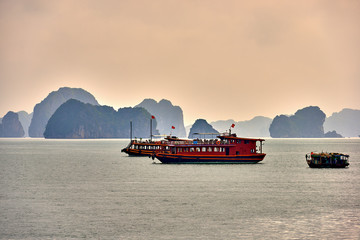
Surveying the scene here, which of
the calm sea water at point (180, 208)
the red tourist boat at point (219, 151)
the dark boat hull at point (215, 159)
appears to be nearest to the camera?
the calm sea water at point (180, 208)

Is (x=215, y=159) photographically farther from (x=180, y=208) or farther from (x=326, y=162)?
(x=180, y=208)

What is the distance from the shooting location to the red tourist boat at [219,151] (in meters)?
91.2

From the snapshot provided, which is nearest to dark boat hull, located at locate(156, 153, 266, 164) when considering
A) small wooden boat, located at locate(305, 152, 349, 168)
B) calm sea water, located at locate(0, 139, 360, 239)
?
small wooden boat, located at locate(305, 152, 349, 168)

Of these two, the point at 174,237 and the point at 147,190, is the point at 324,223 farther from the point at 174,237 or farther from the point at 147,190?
the point at 147,190

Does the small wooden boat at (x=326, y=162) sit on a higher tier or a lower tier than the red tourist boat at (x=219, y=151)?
lower

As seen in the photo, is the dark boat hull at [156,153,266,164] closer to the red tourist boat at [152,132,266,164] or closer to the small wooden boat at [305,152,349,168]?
the red tourist boat at [152,132,266,164]

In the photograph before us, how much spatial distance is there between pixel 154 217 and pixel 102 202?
10.2 meters

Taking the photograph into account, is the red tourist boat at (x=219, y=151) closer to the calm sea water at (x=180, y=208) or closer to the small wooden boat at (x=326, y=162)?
the small wooden boat at (x=326, y=162)

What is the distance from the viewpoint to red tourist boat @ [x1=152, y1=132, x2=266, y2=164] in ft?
299

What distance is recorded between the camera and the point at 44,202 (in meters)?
47.7

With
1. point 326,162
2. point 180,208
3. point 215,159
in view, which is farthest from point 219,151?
point 180,208

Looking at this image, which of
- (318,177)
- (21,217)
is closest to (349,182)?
(318,177)

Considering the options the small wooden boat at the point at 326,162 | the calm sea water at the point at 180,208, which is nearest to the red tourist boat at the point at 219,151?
the small wooden boat at the point at 326,162

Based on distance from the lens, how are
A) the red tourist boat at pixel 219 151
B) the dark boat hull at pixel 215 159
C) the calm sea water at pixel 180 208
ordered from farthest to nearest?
1. the dark boat hull at pixel 215 159
2. the red tourist boat at pixel 219 151
3. the calm sea water at pixel 180 208
